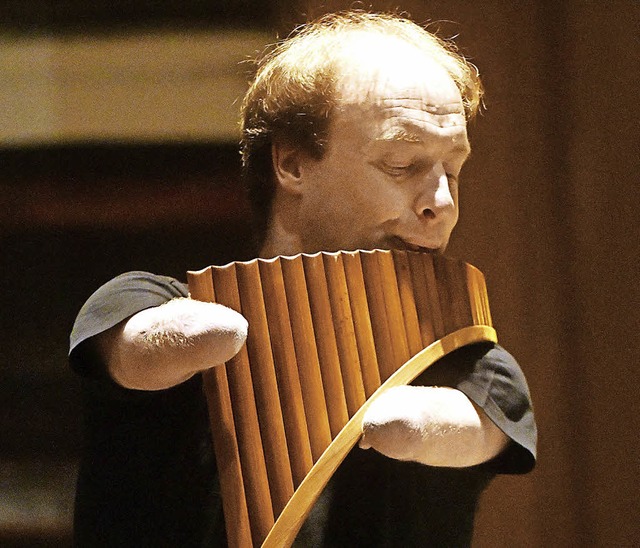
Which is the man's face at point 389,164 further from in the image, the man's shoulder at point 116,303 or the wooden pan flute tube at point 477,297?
the man's shoulder at point 116,303

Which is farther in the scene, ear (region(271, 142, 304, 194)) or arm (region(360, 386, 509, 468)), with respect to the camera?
ear (region(271, 142, 304, 194))

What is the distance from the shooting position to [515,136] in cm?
166

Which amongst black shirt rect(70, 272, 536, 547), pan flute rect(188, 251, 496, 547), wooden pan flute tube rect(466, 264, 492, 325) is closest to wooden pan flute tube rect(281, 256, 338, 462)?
pan flute rect(188, 251, 496, 547)

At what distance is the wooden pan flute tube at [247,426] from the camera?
100 cm

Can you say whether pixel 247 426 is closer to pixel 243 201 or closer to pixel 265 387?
pixel 265 387

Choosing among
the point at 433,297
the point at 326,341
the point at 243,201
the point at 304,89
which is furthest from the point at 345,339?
the point at 243,201

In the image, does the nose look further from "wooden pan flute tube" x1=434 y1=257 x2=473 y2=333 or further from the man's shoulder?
the man's shoulder

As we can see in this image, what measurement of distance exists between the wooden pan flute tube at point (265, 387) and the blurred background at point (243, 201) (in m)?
0.58

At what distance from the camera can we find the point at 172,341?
966 mm

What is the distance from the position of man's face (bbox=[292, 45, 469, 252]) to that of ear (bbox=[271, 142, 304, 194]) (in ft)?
0.13

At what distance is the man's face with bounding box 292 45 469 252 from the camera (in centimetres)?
117

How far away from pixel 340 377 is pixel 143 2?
847 millimetres

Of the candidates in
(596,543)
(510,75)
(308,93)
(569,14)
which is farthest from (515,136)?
(596,543)

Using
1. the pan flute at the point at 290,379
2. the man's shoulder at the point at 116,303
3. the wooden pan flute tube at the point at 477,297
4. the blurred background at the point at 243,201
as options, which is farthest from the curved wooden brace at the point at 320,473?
the blurred background at the point at 243,201
